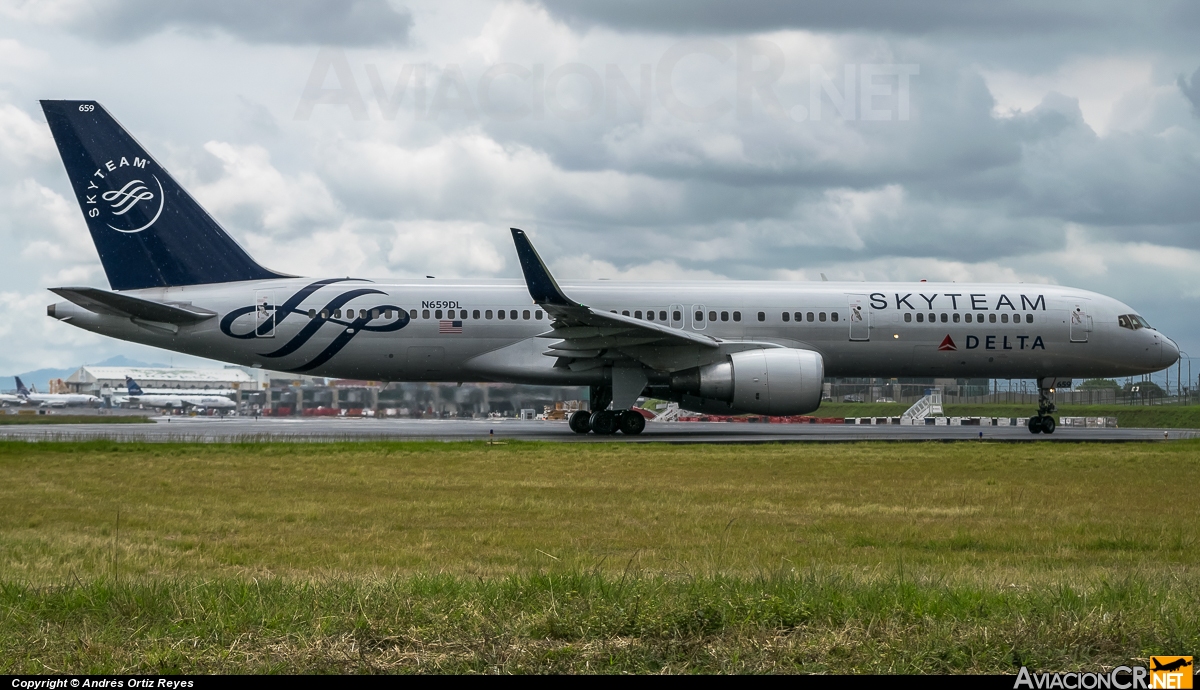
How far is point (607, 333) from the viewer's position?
75.3 feet

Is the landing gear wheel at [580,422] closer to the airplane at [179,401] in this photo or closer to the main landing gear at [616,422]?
the main landing gear at [616,422]

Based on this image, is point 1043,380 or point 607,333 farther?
point 1043,380

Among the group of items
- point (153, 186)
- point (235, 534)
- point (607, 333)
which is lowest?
point (235, 534)

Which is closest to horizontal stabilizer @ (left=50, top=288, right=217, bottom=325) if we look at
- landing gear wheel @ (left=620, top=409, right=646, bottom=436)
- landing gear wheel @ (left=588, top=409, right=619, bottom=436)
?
landing gear wheel @ (left=588, top=409, right=619, bottom=436)

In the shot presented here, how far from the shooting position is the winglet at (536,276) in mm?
22016

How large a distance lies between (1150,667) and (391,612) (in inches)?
129

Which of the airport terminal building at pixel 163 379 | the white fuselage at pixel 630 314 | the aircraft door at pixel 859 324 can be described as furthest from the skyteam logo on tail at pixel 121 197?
the airport terminal building at pixel 163 379

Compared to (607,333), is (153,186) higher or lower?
higher

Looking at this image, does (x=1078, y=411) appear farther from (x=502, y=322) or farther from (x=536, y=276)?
(x=536, y=276)

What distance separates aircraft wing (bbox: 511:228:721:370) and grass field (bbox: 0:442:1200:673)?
7407mm

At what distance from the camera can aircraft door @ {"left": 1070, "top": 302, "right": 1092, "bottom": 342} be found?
25969 mm

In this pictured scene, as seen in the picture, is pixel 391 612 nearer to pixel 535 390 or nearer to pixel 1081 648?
pixel 1081 648

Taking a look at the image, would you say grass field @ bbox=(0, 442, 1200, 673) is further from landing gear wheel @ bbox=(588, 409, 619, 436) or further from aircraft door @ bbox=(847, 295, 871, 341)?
aircraft door @ bbox=(847, 295, 871, 341)
